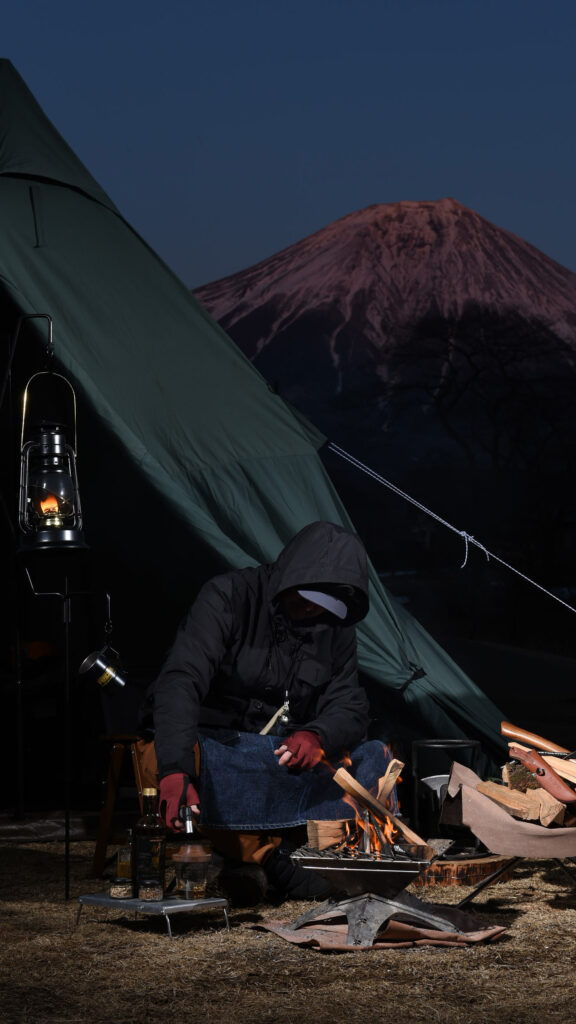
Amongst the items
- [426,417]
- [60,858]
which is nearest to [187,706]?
[60,858]

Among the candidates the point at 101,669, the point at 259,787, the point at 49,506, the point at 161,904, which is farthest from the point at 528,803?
the point at 49,506

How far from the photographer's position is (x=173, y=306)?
5.50 metres

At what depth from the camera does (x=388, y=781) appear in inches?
133

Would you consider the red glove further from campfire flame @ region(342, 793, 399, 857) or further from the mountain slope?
the mountain slope

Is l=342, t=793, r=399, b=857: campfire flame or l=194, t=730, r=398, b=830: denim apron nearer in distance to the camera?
l=342, t=793, r=399, b=857: campfire flame

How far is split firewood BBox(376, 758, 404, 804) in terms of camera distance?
3.36m

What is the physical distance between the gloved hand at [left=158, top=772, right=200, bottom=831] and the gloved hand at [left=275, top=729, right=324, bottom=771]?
0.30 meters

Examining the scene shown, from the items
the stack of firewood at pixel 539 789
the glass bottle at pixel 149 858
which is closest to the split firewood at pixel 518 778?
the stack of firewood at pixel 539 789

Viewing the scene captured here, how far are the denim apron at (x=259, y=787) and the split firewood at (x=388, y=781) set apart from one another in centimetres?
11

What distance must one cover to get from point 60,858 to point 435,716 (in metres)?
1.48

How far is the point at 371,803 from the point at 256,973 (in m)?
0.51

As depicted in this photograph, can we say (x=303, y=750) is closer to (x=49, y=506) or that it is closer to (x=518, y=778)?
(x=518, y=778)

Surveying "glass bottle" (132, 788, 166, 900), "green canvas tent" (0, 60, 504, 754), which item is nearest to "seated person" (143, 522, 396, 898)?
"glass bottle" (132, 788, 166, 900)

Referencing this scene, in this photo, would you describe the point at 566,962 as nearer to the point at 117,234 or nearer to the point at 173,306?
the point at 173,306
